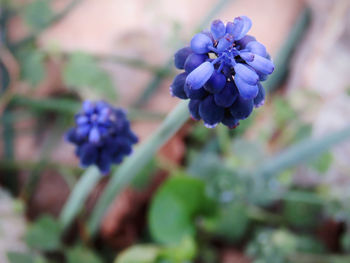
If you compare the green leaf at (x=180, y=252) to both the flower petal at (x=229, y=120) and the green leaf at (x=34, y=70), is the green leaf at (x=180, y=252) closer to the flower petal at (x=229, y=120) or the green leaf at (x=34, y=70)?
the flower petal at (x=229, y=120)

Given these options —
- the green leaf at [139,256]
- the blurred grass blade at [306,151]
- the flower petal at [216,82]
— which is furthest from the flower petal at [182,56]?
the green leaf at [139,256]

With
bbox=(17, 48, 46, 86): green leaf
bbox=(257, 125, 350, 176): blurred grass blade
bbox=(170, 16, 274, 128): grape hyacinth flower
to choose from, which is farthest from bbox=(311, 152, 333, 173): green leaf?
bbox=(17, 48, 46, 86): green leaf

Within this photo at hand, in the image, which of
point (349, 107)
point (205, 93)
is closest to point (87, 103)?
point (205, 93)

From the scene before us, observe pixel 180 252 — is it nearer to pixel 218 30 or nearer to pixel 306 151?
pixel 306 151

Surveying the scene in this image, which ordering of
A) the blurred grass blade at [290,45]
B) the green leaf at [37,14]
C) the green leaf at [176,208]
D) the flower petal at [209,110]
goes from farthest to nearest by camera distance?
the blurred grass blade at [290,45]
the green leaf at [37,14]
the green leaf at [176,208]
the flower petal at [209,110]

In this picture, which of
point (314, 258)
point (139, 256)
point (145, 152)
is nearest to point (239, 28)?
point (145, 152)

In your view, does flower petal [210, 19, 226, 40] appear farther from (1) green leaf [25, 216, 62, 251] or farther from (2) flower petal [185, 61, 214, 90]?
(1) green leaf [25, 216, 62, 251]
